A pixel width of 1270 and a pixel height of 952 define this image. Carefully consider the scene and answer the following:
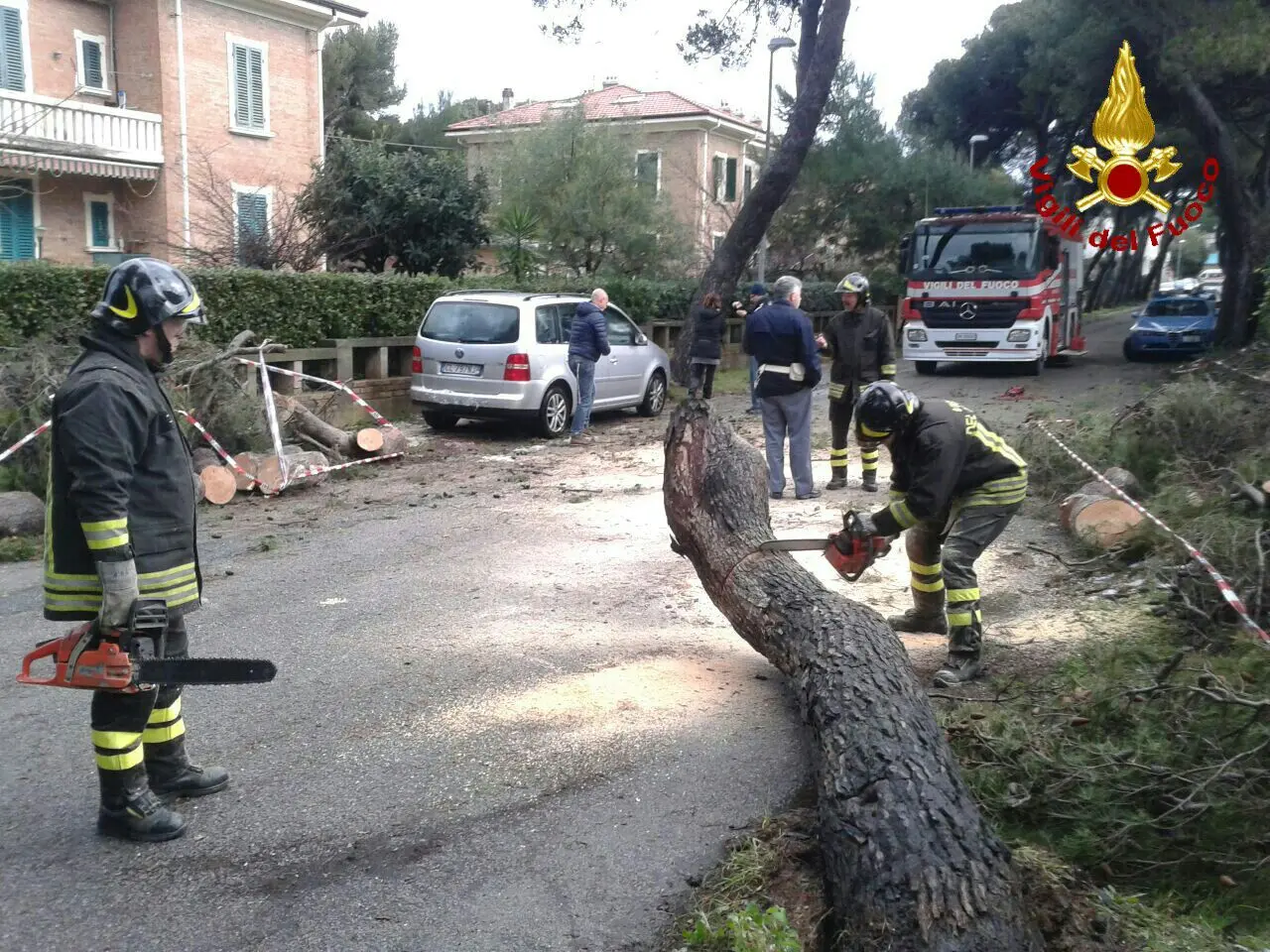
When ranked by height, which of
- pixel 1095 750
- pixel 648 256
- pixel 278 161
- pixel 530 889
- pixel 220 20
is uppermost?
pixel 220 20

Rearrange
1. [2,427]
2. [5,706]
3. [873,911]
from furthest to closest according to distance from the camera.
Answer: [2,427] < [5,706] < [873,911]

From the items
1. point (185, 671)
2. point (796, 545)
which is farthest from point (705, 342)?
point (185, 671)

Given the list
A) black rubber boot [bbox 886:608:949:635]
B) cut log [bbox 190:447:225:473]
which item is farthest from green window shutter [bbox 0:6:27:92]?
black rubber boot [bbox 886:608:949:635]

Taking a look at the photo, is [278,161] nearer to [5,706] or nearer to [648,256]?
[648,256]

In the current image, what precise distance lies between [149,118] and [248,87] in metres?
2.70

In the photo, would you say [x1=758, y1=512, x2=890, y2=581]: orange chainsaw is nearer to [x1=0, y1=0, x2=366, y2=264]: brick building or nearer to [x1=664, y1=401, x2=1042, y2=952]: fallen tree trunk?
[x1=664, y1=401, x2=1042, y2=952]: fallen tree trunk

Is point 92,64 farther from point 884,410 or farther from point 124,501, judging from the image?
point 124,501

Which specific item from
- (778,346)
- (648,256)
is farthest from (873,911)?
(648,256)

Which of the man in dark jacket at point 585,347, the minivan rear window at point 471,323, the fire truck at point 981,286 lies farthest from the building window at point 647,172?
the minivan rear window at point 471,323

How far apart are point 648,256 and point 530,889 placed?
22.4 metres

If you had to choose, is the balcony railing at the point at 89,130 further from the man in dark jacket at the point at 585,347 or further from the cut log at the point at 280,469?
the cut log at the point at 280,469

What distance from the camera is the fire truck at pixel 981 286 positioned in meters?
19.6

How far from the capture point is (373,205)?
19.4 m

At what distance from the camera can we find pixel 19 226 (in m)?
20.7
